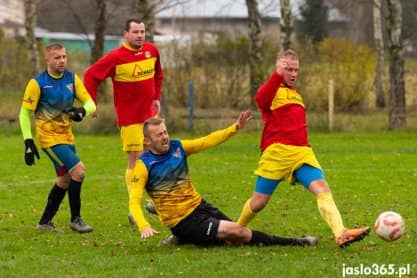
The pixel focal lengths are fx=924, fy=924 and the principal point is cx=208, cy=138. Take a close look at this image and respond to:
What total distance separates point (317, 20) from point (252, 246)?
129ft

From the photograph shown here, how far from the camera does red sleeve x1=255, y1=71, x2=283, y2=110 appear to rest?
28.1 feet

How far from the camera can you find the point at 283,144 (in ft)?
28.2

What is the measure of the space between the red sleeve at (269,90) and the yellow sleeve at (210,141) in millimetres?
369

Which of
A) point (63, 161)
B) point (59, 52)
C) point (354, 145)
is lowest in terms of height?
point (354, 145)

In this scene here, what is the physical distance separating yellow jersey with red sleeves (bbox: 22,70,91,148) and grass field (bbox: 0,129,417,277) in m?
1.05

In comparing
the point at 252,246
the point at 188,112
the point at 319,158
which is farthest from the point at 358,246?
the point at 188,112

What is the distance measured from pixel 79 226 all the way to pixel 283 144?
2.66 metres

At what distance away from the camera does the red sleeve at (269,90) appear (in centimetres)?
856

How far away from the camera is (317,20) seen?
47.1 m

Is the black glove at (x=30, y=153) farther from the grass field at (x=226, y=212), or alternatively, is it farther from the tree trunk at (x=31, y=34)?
the tree trunk at (x=31, y=34)

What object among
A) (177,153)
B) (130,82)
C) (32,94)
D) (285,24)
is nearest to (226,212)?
(130,82)

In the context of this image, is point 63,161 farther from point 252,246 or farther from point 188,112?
point 188,112

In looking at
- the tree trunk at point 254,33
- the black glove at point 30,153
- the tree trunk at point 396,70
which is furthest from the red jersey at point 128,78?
the tree trunk at point 254,33

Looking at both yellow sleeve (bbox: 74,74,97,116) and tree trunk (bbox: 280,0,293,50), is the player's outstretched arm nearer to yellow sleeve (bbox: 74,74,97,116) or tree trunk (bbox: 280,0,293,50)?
yellow sleeve (bbox: 74,74,97,116)
